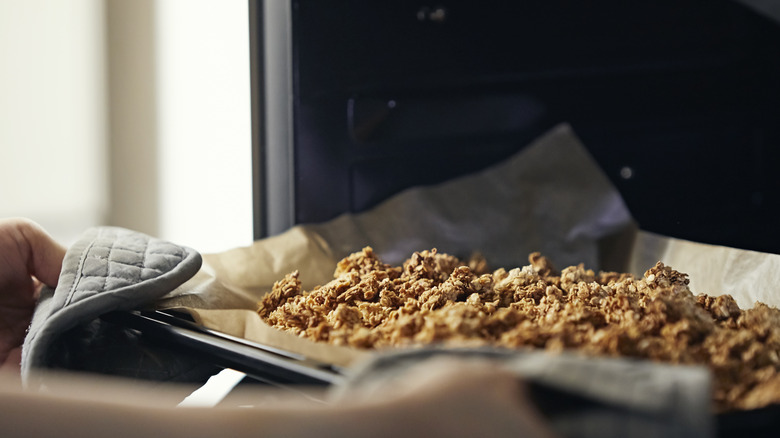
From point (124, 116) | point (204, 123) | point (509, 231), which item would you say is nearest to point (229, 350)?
point (509, 231)

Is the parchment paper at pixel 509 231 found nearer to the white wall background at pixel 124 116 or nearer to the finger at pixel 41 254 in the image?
the finger at pixel 41 254

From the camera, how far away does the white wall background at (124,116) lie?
6.43ft

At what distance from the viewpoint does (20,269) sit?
0.69m

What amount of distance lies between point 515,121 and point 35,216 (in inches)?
65.2

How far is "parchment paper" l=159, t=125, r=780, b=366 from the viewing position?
833 millimetres

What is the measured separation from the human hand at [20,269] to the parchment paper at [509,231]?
157mm

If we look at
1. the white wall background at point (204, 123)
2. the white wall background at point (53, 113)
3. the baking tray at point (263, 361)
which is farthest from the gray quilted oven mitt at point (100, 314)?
the white wall background at point (53, 113)

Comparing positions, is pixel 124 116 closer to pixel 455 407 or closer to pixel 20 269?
pixel 20 269

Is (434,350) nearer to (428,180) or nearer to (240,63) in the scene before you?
(428,180)

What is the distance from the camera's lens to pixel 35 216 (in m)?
2.23

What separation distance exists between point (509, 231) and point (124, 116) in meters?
1.75

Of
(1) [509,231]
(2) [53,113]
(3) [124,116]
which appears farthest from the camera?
(3) [124,116]

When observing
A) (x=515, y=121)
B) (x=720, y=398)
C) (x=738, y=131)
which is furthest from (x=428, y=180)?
(x=720, y=398)

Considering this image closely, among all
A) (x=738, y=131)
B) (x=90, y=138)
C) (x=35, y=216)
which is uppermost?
(x=738, y=131)
